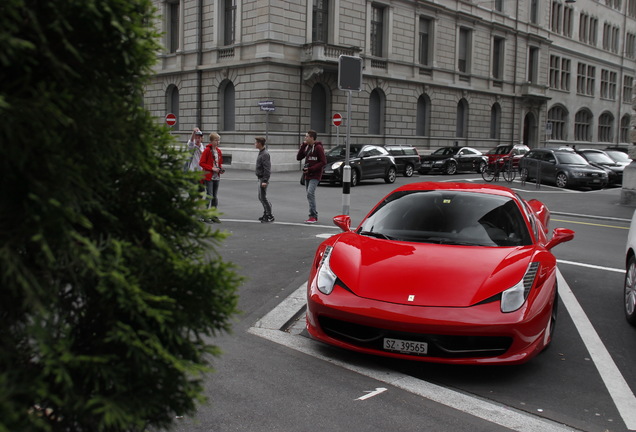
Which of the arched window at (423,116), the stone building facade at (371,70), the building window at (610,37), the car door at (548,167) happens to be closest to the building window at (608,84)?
the building window at (610,37)

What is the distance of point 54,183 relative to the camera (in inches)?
73.9

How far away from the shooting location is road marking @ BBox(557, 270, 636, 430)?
4.33 meters

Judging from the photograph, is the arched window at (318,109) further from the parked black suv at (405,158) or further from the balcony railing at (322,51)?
the parked black suv at (405,158)

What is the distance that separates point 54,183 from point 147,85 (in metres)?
0.59

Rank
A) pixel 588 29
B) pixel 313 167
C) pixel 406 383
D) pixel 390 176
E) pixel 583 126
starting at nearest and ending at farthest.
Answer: pixel 406 383, pixel 313 167, pixel 390 176, pixel 588 29, pixel 583 126

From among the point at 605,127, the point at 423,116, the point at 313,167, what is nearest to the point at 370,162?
the point at 313,167

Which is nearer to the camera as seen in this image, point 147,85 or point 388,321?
point 147,85

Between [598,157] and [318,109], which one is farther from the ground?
[318,109]

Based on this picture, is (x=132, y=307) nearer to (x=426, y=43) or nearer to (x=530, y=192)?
(x=530, y=192)

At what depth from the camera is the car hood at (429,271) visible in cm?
493

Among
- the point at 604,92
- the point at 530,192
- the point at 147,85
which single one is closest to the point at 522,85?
the point at 604,92

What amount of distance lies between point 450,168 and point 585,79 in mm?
37177

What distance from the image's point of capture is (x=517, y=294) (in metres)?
4.96

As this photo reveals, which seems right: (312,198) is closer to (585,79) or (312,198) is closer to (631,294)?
(631,294)
